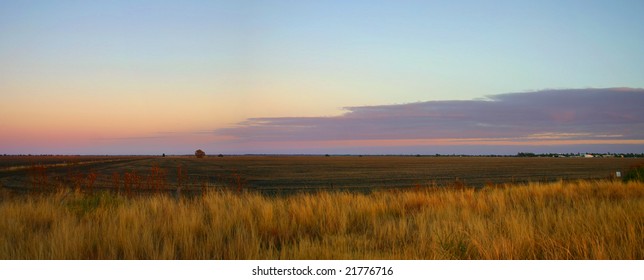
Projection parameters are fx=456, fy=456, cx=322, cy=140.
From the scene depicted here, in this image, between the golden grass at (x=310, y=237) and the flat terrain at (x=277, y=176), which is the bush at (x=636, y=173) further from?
the golden grass at (x=310, y=237)

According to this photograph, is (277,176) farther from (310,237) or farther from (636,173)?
(310,237)

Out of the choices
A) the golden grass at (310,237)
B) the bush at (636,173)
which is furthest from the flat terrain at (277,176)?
the golden grass at (310,237)

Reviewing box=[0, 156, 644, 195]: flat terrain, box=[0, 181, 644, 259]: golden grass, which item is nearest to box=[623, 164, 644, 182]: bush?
box=[0, 156, 644, 195]: flat terrain

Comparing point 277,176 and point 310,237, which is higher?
point 310,237

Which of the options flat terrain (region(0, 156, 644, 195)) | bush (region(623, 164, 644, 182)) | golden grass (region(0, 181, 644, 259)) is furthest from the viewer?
flat terrain (region(0, 156, 644, 195))

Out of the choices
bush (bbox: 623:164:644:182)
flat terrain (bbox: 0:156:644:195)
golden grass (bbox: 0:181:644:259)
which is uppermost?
golden grass (bbox: 0:181:644:259)

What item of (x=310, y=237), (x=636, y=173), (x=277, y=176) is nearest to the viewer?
(x=310, y=237)

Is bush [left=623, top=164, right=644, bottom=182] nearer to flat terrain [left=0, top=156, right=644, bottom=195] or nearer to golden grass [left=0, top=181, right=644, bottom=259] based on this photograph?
flat terrain [left=0, top=156, right=644, bottom=195]

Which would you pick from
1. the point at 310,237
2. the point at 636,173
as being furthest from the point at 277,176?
the point at 310,237

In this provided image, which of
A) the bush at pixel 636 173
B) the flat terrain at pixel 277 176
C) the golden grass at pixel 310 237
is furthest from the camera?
the flat terrain at pixel 277 176

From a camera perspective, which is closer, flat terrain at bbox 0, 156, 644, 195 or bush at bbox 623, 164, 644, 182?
bush at bbox 623, 164, 644, 182

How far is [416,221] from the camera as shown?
7.09 metres

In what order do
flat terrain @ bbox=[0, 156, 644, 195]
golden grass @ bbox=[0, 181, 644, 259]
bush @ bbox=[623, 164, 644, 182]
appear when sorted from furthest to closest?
1. flat terrain @ bbox=[0, 156, 644, 195]
2. bush @ bbox=[623, 164, 644, 182]
3. golden grass @ bbox=[0, 181, 644, 259]
